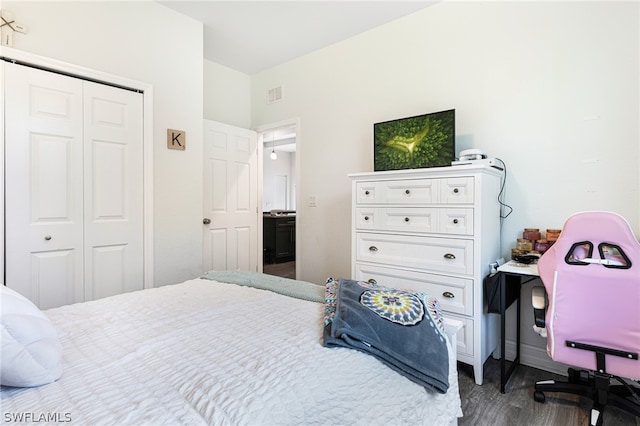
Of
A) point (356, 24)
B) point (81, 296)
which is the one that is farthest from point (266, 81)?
point (81, 296)

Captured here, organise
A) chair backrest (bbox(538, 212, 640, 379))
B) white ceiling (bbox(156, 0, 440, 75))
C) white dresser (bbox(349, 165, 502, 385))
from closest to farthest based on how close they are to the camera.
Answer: chair backrest (bbox(538, 212, 640, 379)) → white dresser (bbox(349, 165, 502, 385)) → white ceiling (bbox(156, 0, 440, 75))

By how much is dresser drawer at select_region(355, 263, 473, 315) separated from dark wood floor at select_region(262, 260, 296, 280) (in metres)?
2.71

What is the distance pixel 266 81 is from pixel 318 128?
1117mm

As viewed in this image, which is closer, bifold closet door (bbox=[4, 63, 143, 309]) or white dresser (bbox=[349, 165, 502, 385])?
white dresser (bbox=[349, 165, 502, 385])

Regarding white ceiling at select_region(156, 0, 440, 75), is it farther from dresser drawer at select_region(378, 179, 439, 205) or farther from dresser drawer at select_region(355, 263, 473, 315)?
dresser drawer at select_region(355, 263, 473, 315)

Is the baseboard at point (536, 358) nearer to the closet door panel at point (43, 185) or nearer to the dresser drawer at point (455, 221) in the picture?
the dresser drawer at point (455, 221)

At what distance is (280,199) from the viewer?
9.20 metres

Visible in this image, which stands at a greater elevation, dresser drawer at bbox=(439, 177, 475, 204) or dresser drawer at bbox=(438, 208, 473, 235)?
dresser drawer at bbox=(439, 177, 475, 204)

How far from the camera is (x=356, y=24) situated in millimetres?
3166

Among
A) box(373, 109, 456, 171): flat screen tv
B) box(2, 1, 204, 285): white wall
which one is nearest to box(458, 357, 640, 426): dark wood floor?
box(373, 109, 456, 171): flat screen tv

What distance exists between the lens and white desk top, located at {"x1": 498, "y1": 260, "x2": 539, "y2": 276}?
196 cm

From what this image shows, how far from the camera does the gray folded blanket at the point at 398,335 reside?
1.09 meters

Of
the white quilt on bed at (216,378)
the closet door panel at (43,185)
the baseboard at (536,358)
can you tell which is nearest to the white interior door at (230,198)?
the closet door panel at (43,185)

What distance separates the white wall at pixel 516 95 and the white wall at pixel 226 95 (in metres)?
1.27
